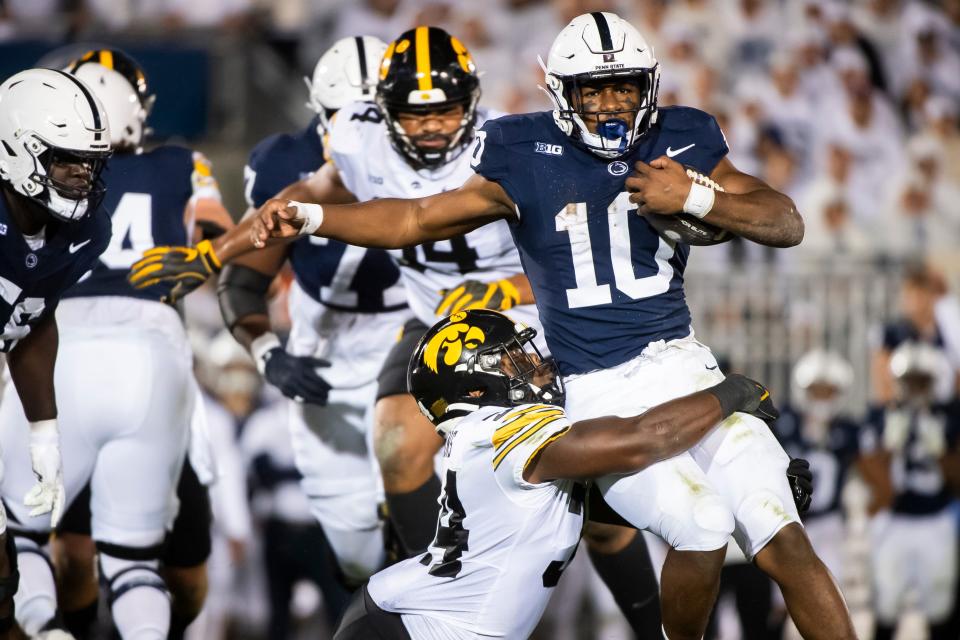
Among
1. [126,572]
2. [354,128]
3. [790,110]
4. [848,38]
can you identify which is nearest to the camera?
[126,572]

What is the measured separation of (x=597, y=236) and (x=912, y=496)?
16.1 feet

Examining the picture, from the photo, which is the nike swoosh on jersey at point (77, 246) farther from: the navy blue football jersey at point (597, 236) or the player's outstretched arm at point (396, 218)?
the navy blue football jersey at point (597, 236)

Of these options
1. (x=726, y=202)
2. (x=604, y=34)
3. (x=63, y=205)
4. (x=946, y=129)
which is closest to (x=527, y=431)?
(x=726, y=202)

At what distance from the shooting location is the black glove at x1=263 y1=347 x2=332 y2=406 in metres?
5.95

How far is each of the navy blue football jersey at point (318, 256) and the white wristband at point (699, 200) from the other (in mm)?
2338

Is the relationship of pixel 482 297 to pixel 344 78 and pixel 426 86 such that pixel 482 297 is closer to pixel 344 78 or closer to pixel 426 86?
pixel 426 86

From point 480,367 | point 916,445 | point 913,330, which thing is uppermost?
point 480,367

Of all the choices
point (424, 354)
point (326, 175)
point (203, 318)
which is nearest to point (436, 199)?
point (424, 354)

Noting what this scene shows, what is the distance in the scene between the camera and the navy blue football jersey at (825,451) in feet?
26.3

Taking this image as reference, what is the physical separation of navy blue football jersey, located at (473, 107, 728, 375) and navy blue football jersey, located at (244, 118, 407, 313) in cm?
185

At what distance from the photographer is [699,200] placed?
4043 mm

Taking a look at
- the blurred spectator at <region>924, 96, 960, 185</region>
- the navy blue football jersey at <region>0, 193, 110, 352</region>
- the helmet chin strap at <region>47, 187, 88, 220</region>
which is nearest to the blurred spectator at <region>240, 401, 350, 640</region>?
the navy blue football jersey at <region>0, 193, 110, 352</region>

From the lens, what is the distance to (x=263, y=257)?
6312 mm

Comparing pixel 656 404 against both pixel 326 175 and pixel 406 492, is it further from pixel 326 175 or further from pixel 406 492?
pixel 326 175
